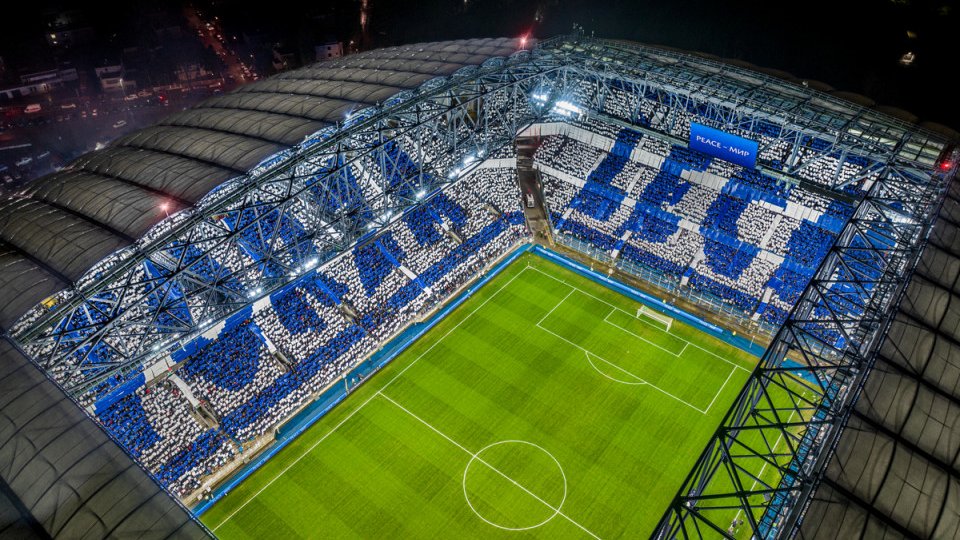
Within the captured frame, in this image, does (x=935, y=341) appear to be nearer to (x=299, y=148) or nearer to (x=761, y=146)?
(x=761, y=146)

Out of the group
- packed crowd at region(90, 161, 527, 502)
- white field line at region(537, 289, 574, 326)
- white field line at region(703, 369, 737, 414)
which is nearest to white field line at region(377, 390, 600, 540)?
packed crowd at region(90, 161, 527, 502)

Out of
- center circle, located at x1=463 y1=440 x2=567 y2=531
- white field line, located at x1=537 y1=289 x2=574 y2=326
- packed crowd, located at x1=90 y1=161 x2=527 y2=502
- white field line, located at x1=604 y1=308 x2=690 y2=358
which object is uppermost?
packed crowd, located at x1=90 y1=161 x2=527 y2=502

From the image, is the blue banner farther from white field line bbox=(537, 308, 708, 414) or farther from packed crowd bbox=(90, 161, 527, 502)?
white field line bbox=(537, 308, 708, 414)

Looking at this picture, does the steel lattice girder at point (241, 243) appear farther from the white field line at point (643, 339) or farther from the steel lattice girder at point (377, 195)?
the white field line at point (643, 339)

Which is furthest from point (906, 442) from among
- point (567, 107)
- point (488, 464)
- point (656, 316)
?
point (567, 107)

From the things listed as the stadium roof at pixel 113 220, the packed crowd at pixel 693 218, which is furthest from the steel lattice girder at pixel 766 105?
the stadium roof at pixel 113 220

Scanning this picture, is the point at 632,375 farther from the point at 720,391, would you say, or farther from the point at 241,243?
the point at 241,243
